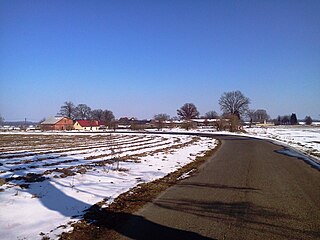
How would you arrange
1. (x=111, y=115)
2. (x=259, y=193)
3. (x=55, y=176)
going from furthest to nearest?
(x=111, y=115)
(x=55, y=176)
(x=259, y=193)

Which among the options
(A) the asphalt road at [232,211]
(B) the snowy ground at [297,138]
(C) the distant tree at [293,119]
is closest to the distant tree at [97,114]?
(B) the snowy ground at [297,138]

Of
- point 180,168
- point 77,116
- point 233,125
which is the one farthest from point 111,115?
point 180,168

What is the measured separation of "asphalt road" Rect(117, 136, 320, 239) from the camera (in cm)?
524

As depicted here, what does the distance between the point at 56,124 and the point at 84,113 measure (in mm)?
39853

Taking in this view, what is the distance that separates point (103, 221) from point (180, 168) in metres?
7.91

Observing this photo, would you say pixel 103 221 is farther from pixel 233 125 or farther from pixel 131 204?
pixel 233 125

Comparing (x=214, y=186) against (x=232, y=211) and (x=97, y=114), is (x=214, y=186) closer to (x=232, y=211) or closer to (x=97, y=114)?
(x=232, y=211)

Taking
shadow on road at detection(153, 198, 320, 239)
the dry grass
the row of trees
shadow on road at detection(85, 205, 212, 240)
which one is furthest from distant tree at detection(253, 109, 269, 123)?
shadow on road at detection(85, 205, 212, 240)

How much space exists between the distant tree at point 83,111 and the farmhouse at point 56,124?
96.8ft

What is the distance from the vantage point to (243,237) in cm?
500

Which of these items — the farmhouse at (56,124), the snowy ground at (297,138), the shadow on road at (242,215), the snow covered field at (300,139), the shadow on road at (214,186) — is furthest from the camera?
the farmhouse at (56,124)

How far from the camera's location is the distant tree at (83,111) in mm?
139375

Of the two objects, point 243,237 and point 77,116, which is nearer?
point 243,237

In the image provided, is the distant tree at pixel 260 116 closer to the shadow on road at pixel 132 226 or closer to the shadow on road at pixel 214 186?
the shadow on road at pixel 214 186
